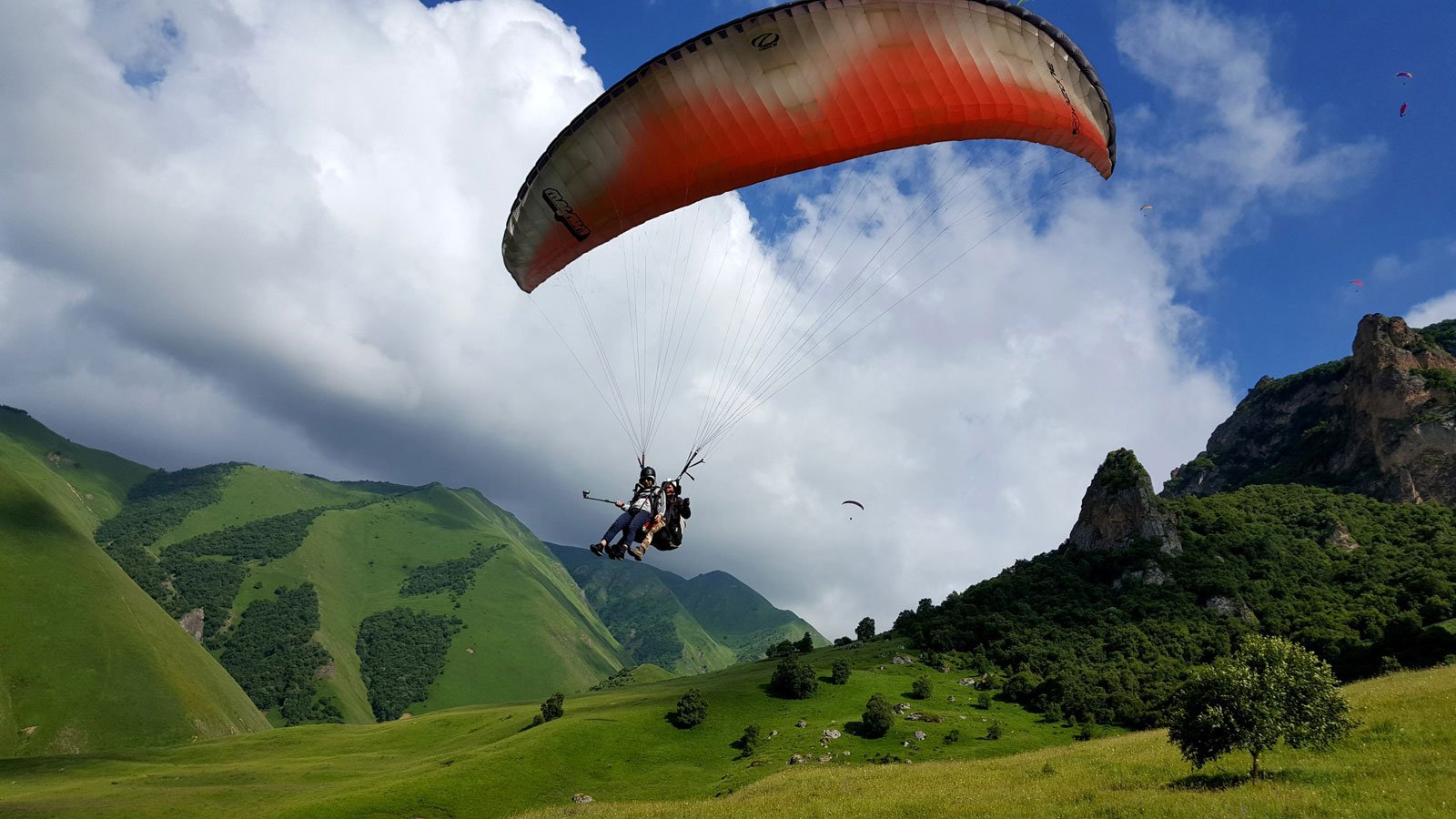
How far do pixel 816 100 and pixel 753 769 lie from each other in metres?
43.5

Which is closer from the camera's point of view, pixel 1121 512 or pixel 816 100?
pixel 816 100

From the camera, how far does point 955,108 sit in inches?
631

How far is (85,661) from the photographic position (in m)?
120

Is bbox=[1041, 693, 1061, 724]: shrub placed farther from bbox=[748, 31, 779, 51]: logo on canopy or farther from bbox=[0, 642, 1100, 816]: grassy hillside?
bbox=[748, 31, 779, 51]: logo on canopy

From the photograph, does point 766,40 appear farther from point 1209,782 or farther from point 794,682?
point 794,682

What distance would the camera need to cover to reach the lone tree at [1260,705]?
16109 mm

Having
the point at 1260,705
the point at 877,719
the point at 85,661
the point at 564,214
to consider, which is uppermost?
the point at 564,214

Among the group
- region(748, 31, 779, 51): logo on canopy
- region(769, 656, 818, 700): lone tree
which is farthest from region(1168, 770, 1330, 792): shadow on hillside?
region(769, 656, 818, 700): lone tree

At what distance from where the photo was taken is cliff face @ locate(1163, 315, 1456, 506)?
9588 centimetres

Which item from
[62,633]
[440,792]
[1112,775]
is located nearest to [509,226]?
[1112,775]

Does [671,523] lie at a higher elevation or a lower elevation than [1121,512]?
lower

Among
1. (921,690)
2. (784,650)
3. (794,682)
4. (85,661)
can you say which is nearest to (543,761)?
(794,682)

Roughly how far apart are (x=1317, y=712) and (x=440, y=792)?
45.2m

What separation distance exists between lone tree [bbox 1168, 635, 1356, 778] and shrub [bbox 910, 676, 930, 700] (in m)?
49.4
